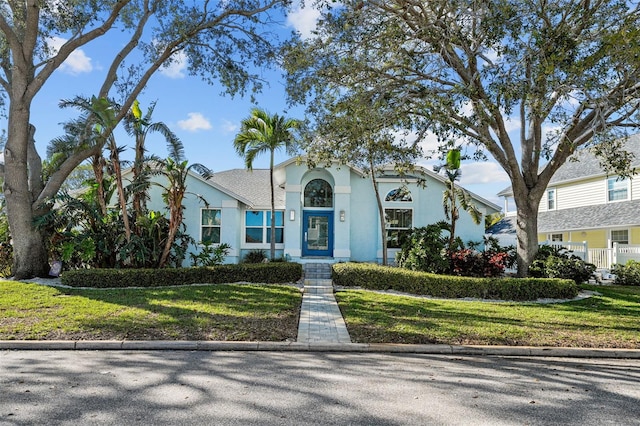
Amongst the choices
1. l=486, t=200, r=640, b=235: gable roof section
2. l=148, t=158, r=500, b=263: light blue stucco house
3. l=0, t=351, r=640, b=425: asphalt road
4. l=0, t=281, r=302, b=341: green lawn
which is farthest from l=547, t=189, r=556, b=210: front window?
l=0, t=351, r=640, b=425: asphalt road

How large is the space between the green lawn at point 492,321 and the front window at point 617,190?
38.5ft

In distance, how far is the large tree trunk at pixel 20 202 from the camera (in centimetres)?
1452

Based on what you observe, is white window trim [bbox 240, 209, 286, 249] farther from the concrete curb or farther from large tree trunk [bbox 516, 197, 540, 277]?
the concrete curb

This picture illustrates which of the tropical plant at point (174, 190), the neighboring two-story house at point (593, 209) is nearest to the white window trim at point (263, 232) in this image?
the tropical plant at point (174, 190)

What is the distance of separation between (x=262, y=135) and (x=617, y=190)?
18.8 metres

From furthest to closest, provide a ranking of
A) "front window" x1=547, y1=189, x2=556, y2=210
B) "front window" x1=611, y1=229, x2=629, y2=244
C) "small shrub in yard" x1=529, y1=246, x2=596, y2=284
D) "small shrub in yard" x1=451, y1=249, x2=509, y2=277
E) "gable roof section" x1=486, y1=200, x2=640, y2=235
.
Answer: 1. "front window" x1=547, y1=189, x2=556, y2=210
2. "front window" x1=611, y1=229, x2=629, y2=244
3. "gable roof section" x1=486, y1=200, x2=640, y2=235
4. "small shrub in yard" x1=451, y1=249, x2=509, y2=277
5. "small shrub in yard" x1=529, y1=246, x2=596, y2=284

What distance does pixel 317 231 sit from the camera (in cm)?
2027

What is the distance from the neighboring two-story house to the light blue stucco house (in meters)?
6.34

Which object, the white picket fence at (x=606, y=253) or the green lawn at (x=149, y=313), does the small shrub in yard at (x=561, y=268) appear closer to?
the white picket fence at (x=606, y=253)

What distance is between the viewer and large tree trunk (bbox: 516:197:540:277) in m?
14.4

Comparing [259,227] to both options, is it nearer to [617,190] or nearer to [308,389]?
[308,389]

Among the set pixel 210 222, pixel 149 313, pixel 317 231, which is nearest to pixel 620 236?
pixel 317 231

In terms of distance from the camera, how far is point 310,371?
5898 millimetres

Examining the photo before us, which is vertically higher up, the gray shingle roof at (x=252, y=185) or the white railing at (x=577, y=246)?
the gray shingle roof at (x=252, y=185)
